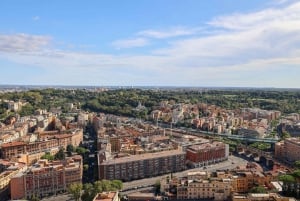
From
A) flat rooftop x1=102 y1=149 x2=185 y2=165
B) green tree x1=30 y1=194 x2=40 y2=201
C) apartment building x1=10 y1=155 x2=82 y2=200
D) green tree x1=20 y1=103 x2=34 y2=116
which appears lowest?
green tree x1=30 y1=194 x2=40 y2=201

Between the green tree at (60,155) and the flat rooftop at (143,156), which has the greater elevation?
the flat rooftop at (143,156)

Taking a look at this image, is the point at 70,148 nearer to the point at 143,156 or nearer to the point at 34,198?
the point at 143,156

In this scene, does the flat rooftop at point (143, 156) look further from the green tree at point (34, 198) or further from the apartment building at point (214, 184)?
the green tree at point (34, 198)

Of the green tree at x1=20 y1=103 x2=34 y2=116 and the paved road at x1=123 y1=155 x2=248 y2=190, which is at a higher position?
the green tree at x1=20 y1=103 x2=34 y2=116

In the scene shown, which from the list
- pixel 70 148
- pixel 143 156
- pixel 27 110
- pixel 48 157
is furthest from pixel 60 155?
pixel 27 110

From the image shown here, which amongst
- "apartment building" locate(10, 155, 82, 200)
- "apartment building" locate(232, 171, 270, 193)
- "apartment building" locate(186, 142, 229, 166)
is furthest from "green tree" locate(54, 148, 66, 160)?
"apartment building" locate(232, 171, 270, 193)

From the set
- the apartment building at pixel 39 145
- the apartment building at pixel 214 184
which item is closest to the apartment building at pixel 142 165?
the apartment building at pixel 214 184

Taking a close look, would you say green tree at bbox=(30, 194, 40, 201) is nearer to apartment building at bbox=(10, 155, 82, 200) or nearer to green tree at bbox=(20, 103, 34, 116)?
apartment building at bbox=(10, 155, 82, 200)
